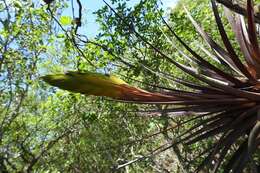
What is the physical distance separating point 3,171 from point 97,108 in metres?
2.84

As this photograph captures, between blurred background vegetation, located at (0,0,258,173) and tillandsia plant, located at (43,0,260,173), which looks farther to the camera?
blurred background vegetation, located at (0,0,258,173)

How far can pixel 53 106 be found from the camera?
12.2 m

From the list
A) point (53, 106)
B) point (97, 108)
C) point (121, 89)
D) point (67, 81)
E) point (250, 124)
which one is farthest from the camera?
point (53, 106)

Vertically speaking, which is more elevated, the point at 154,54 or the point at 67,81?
the point at 154,54

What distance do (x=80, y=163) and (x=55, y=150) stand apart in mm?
1101

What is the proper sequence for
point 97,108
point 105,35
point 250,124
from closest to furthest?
point 250,124 → point 105,35 → point 97,108

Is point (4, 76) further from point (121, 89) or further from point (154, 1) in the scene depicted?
point (121, 89)

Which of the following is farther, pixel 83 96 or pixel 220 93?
pixel 83 96

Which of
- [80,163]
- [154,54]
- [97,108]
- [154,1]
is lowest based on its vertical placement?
[80,163]

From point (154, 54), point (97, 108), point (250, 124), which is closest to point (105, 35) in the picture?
point (154, 54)

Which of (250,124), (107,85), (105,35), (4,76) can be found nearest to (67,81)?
(107,85)

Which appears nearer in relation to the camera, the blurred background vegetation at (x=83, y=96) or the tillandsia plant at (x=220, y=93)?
the tillandsia plant at (x=220, y=93)

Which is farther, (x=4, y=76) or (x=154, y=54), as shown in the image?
(x=4, y=76)

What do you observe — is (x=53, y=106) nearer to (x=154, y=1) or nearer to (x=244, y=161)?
(x=154, y=1)
